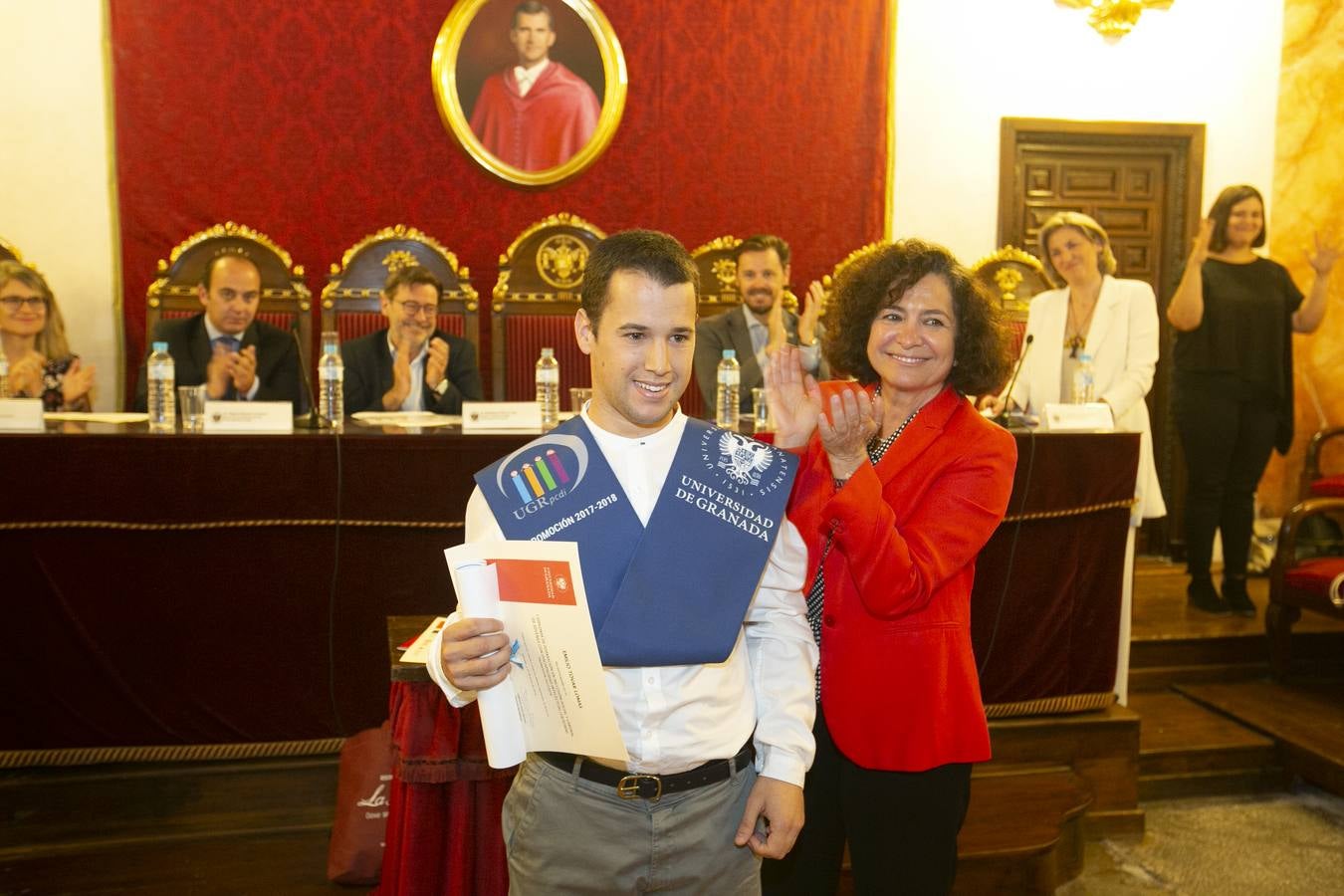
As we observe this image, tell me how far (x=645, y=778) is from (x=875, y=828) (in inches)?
19.0

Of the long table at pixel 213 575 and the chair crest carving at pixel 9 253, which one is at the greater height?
the chair crest carving at pixel 9 253

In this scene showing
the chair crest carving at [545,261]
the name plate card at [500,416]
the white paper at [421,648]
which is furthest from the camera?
the chair crest carving at [545,261]

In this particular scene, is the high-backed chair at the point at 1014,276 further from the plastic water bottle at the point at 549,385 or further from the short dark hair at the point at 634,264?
the short dark hair at the point at 634,264

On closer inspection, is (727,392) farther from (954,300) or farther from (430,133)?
(430,133)

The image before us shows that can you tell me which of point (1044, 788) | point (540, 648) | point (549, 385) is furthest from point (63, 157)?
point (1044, 788)

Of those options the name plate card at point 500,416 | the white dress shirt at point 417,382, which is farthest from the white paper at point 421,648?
the white dress shirt at point 417,382

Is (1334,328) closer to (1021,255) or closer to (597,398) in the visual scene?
(1021,255)

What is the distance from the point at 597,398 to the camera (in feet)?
4.33

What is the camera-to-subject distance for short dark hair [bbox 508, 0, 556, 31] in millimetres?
4656

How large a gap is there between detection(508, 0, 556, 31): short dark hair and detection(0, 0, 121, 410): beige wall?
5.46ft

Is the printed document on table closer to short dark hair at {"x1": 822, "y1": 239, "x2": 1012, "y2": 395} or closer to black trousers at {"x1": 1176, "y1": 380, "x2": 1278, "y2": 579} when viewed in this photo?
short dark hair at {"x1": 822, "y1": 239, "x2": 1012, "y2": 395}

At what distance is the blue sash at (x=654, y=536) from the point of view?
47.6 inches

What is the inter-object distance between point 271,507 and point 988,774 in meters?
2.00

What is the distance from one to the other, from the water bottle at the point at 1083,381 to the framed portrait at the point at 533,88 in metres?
2.32
